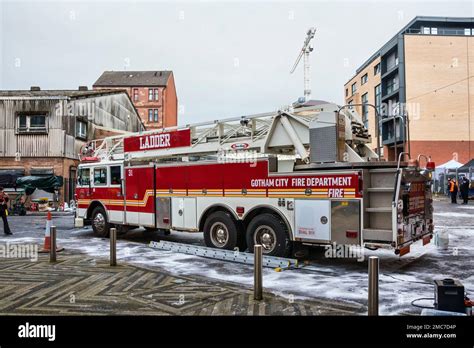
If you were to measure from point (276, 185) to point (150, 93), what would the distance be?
181 ft

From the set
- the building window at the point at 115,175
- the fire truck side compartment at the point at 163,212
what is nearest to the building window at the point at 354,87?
the building window at the point at 115,175

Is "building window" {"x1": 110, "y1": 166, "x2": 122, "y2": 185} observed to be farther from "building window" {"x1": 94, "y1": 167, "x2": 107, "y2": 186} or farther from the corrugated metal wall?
the corrugated metal wall

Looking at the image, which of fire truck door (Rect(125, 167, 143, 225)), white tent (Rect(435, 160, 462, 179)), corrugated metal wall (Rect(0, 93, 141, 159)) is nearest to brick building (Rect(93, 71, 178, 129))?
corrugated metal wall (Rect(0, 93, 141, 159))

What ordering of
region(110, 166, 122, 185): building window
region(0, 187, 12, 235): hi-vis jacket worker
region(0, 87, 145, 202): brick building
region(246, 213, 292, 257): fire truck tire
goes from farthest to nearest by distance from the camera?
1. region(0, 87, 145, 202): brick building
2. region(0, 187, 12, 235): hi-vis jacket worker
3. region(110, 166, 122, 185): building window
4. region(246, 213, 292, 257): fire truck tire

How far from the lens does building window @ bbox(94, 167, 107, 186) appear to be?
1259cm

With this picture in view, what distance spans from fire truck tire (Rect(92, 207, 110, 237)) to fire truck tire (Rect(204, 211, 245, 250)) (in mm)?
4310

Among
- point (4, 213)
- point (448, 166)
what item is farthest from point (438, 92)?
point (4, 213)

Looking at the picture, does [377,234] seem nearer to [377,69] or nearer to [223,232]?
[223,232]

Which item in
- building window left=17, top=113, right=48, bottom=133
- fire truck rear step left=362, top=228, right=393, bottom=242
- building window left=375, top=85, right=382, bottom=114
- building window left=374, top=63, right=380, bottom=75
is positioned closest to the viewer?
fire truck rear step left=362, top=228, right=393, bottom=242

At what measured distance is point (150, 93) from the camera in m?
60.3

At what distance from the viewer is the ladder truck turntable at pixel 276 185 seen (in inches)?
292

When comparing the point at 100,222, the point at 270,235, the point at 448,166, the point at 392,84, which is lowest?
the point at 100,222

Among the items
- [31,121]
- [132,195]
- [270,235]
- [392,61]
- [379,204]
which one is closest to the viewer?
[379,204]
